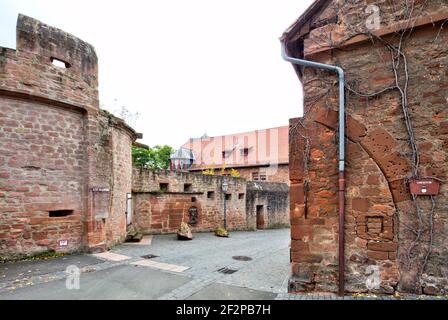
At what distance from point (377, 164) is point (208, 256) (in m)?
5.29

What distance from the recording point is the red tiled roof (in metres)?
27.0

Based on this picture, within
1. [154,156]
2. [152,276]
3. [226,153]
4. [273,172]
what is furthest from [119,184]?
[154,156]

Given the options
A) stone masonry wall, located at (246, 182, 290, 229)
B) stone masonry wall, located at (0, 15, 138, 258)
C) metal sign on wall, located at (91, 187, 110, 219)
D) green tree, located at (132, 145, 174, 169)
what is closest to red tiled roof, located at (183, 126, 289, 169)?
green tree, located at (132, 145, 174, 169)

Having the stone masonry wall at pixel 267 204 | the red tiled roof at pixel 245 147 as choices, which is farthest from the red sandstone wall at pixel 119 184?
the red tiled roof at pixel 245 147

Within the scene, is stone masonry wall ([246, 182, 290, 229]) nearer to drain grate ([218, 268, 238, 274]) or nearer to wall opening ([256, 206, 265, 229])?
wall opening ([256, 206, 265, 229])

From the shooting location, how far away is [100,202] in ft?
24.5

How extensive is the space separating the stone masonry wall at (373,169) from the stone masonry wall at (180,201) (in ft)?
28.7

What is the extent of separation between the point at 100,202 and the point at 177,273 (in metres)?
3.55

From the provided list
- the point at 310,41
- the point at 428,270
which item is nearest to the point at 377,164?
the point at 428,270

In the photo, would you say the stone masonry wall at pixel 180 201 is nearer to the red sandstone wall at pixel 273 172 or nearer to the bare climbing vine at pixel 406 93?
the bare climbing vine at pixel 406 93

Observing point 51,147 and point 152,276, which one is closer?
point 152,276

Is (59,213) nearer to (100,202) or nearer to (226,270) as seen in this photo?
(100,202)

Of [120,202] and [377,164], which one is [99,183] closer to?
[120,202]

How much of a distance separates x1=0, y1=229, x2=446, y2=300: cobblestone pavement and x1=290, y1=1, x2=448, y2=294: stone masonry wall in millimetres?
468
